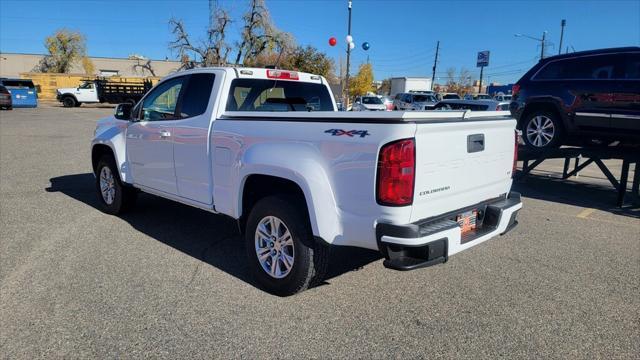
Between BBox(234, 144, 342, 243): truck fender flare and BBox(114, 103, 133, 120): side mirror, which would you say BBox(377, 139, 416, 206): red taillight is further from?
BBox(114, 103, 133, 120): side mirror

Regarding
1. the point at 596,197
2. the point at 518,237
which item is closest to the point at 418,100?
the point at 596,197

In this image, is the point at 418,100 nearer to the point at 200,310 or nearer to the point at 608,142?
the point at 608,142

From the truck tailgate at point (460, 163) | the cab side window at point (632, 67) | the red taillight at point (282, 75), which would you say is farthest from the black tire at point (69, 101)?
the truck tailgate at point (460, 163)

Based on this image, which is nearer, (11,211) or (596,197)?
(11,211)

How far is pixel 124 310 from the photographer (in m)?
3.56

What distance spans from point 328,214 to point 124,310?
5.90ft

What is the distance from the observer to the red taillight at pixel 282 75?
16.0ft

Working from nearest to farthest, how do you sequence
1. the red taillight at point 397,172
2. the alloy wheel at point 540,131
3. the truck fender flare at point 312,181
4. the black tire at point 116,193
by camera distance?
the red taillight at point 397,172
the truck fender flare at point 312,181
the black tire at point 116,193
the alloy wheel at point 540,131

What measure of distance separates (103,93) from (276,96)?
34796 millimetres

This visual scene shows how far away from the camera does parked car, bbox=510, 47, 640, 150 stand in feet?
23.0

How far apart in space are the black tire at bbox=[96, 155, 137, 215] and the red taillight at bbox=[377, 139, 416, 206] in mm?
4179

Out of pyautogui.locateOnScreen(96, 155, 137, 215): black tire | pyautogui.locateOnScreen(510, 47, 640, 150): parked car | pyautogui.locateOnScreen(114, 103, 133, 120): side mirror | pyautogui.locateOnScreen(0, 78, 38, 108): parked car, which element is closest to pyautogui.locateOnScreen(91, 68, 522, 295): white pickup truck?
→ pyautogui.locateOnScreen(114, 103, 133, 120): side mirror

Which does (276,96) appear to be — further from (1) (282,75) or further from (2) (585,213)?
(2) (585,213)

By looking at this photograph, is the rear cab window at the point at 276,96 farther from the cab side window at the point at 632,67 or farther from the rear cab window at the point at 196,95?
the cab side window at the point at 632,67
